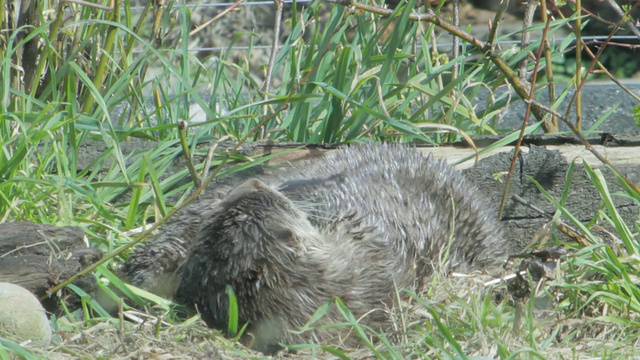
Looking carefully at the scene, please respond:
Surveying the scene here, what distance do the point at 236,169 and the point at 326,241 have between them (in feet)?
2.37

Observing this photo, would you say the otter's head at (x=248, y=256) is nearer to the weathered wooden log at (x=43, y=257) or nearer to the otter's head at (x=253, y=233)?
the otter's head at (x=253, y=233)

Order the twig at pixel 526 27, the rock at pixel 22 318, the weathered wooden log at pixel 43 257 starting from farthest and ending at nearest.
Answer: the twig at pixel 526 27 < the weathered wooden log at pixel 43 257 < the rock at pixel 22 318

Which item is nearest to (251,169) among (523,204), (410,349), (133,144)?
(133,144)

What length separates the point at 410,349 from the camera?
Answer: 88.2 inches

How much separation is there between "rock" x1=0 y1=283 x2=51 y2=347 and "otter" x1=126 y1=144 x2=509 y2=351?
0.42 metres

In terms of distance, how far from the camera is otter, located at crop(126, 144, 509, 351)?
2338mm

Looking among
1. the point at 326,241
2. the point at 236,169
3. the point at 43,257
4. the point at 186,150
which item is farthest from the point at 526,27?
the point at 43,257

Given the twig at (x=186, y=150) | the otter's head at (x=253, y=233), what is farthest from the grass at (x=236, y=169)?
the otter's head at (x=253, y=233)

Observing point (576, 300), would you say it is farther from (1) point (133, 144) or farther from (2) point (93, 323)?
(1) point (133, 144)

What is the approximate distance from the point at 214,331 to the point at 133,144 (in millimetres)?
1342

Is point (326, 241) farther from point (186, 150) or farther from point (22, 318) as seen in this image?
point (22, 318)

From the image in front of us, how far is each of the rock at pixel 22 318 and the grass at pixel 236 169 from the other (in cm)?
6

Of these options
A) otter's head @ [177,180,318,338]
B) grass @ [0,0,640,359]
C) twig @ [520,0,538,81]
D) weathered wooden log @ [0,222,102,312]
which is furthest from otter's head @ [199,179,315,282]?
twig @ [520,0,538,81]

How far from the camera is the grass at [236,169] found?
226cm
